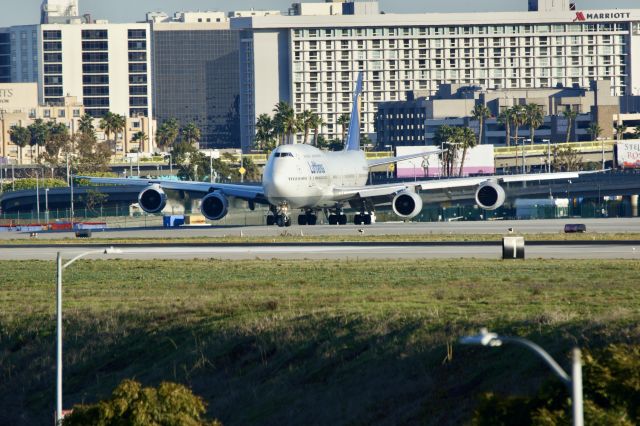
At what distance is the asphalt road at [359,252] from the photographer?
67312 mm

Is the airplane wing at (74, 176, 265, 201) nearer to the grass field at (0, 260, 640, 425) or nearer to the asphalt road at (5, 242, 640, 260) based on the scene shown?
the asphalt road at (5, 242, 640, 260)

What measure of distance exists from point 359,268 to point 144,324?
15.3 meters

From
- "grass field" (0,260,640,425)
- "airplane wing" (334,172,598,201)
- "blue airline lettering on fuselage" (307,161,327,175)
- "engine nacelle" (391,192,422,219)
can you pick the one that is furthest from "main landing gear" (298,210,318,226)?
"grass field" (0,260,640,425)

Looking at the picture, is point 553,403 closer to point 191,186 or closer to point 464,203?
point 191,186

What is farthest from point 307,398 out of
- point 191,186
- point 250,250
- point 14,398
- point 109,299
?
point 191,186

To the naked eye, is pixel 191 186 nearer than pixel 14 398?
No

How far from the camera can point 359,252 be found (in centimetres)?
7225

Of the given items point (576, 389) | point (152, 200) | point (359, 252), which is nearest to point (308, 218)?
point (152, 200)

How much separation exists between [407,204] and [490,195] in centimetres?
565

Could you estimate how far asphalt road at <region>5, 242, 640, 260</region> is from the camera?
221 ft

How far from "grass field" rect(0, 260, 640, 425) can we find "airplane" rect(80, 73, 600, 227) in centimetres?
3566

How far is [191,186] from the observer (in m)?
105

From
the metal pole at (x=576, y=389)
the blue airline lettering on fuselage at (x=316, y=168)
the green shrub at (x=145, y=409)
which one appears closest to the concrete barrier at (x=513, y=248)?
the blue airline lettering on fuselage at (x=316, y=168)

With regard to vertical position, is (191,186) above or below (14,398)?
above
